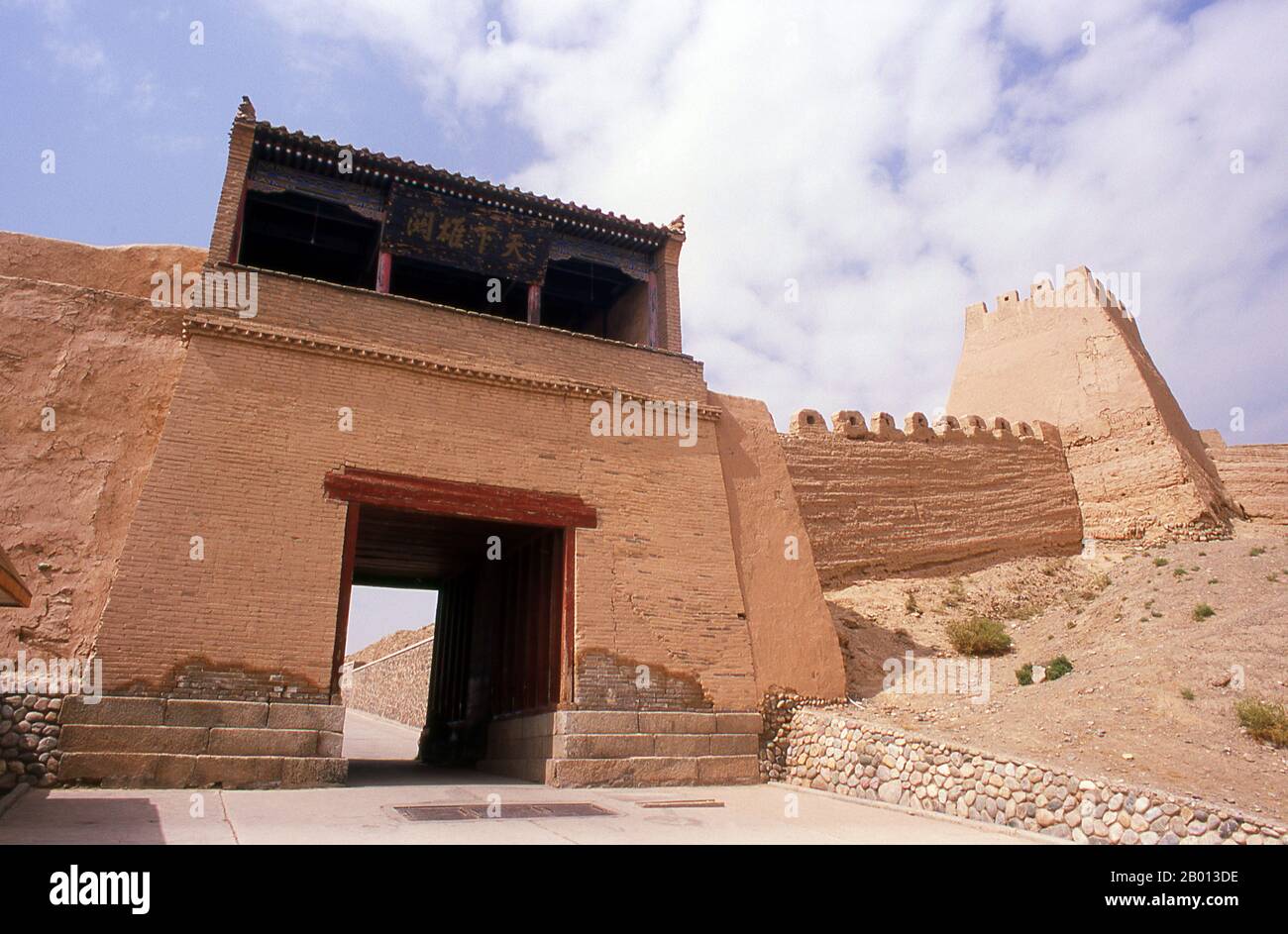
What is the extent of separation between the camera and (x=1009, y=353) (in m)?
25.2

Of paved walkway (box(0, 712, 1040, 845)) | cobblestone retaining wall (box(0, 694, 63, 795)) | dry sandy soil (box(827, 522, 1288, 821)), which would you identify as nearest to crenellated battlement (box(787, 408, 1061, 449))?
dry sandy soil (box(827, 522, 1288, 821))

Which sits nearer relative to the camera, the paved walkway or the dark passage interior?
the paved walkway

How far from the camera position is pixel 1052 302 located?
2459cm

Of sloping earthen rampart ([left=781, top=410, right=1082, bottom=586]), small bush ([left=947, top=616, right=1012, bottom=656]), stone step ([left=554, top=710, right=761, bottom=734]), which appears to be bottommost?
stone step ([left=554, top=710, right=761, bottom=734])

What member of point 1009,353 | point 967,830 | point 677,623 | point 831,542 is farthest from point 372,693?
point 967,830

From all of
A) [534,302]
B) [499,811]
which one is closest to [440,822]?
[499,811]

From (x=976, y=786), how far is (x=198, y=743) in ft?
25.4

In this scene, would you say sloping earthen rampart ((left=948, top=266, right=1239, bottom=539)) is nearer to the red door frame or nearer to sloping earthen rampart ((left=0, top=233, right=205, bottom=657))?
the red door frame

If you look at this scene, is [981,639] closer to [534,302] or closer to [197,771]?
[534,302]

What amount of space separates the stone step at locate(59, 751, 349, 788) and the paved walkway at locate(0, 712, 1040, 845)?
0.18m

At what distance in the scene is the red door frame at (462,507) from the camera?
1048 centimetres

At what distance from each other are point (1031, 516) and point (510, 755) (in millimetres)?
13013

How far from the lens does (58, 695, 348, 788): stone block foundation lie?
8383mm

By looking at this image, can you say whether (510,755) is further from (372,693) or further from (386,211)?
(372,693)
